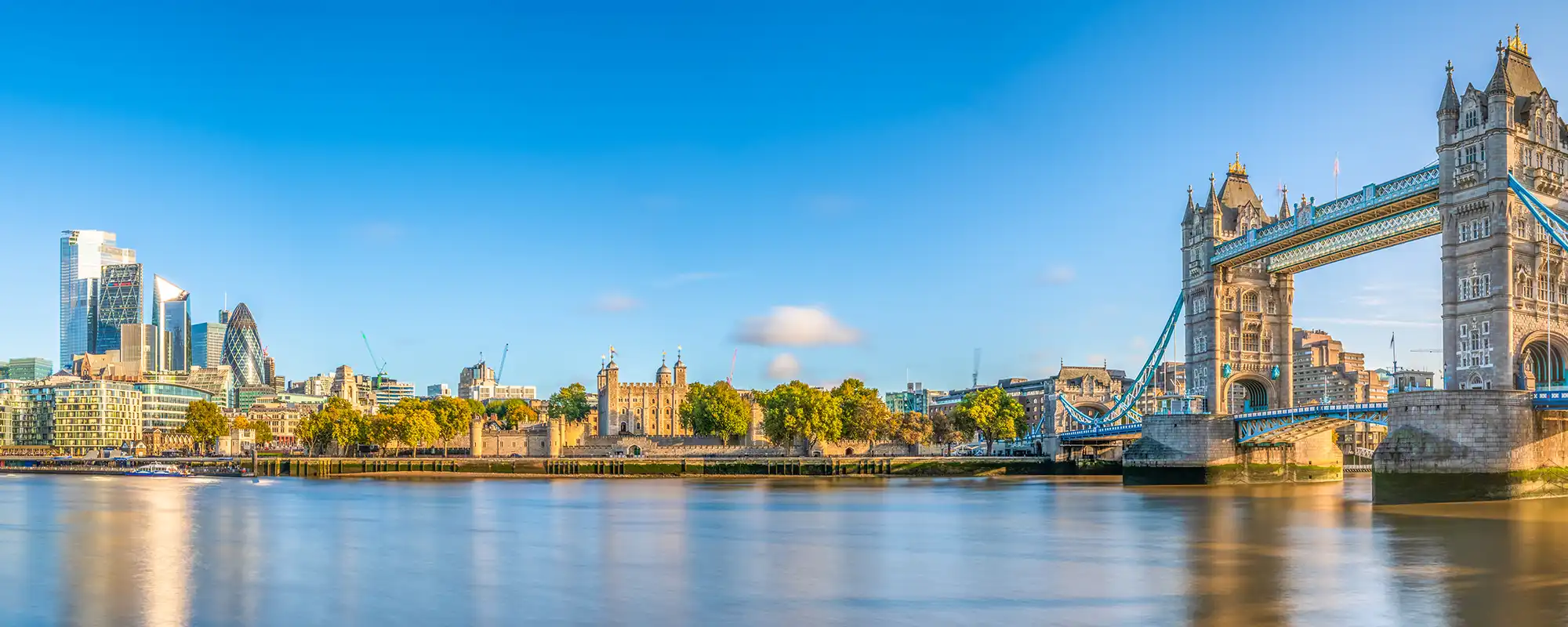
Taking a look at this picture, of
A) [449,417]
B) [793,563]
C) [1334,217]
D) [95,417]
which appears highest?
[1334,217]

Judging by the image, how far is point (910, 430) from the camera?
347 ft

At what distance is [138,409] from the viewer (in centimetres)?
15725

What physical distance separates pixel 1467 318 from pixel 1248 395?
20.8 metres

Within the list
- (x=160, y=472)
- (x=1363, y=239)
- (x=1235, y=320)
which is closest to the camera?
(x=1363, y=239)

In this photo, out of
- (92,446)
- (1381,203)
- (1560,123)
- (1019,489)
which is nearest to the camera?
(1560,123)

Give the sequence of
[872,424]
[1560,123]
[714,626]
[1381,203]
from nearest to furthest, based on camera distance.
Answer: [714,626]
[1560,123]
[1381,203]
[872,424]

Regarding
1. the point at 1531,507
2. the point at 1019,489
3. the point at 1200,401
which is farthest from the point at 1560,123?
the point at 1019,489

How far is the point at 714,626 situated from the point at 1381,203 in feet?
139

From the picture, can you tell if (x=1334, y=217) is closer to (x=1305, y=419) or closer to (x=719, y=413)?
(x=1305, y=419)

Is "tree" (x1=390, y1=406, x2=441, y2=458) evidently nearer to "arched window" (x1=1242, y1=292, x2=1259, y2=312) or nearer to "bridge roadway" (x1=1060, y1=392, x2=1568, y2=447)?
"bridge roadway" (x1=1060, y1=392, x2=1568, y2=447)

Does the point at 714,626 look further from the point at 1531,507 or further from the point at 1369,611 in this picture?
the point at 1531,507

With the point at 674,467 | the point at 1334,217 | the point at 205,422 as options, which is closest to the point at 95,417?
the point at 205,422

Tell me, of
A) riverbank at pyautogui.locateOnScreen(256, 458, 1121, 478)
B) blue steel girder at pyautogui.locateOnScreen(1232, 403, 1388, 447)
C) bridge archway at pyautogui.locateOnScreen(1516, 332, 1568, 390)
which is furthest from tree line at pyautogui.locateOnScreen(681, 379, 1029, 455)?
bridge archway at pyautogui.locateOnScreen(1516, 332, 1568, 390)

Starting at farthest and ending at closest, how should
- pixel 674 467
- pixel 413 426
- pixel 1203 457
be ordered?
pixel 413 426 < pixel 674 467 < pixel 1203 457
